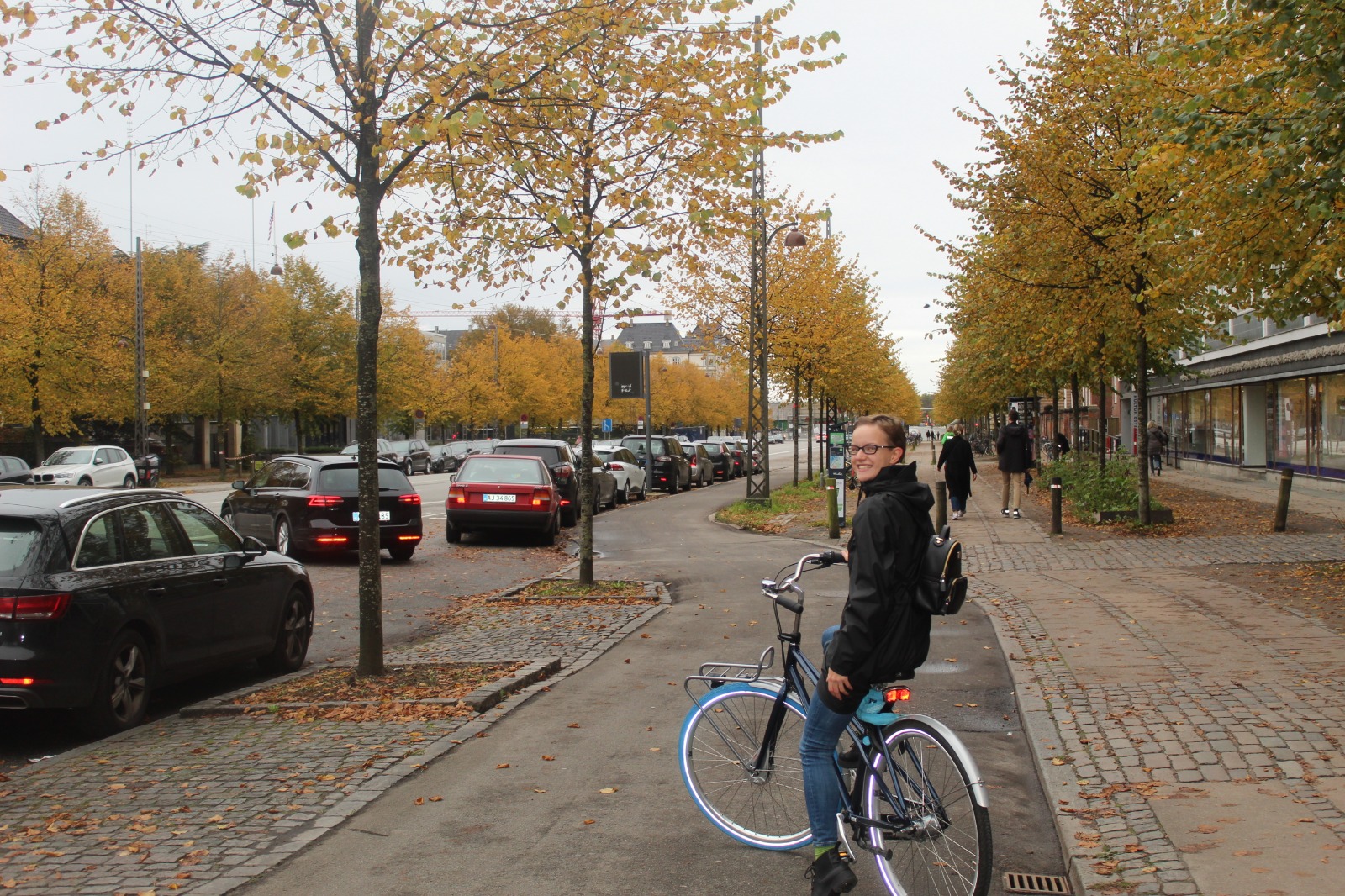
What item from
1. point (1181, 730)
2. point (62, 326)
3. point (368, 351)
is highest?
point (62, 326)

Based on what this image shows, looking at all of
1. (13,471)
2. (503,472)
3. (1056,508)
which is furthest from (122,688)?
(13,471)

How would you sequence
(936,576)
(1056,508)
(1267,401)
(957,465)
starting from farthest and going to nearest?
(1267,401)
(957,465)
(1056,508)
(936,576)

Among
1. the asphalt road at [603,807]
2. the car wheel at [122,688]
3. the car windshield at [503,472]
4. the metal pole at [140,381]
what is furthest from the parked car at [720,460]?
the car wheel at [122,688]

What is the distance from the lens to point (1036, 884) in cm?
443

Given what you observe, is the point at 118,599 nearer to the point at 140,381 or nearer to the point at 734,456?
the point at 140,381

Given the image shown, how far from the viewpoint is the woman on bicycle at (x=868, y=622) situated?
152 inches

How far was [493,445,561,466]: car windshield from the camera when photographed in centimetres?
2300

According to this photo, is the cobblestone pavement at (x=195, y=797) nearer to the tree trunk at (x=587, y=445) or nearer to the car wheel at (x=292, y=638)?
the car wheel at (x=292, y=638)

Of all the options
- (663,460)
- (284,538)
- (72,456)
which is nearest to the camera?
(284,538)

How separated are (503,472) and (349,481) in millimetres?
3669

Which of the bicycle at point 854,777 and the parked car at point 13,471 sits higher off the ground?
the parked car at point 13,471

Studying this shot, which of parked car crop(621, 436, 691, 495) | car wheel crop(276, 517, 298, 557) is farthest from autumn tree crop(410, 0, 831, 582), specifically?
parked car crop(621, 436, 691, 495)

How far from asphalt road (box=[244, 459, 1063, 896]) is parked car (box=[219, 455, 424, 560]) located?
7526 mm

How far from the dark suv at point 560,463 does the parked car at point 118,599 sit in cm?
1413
